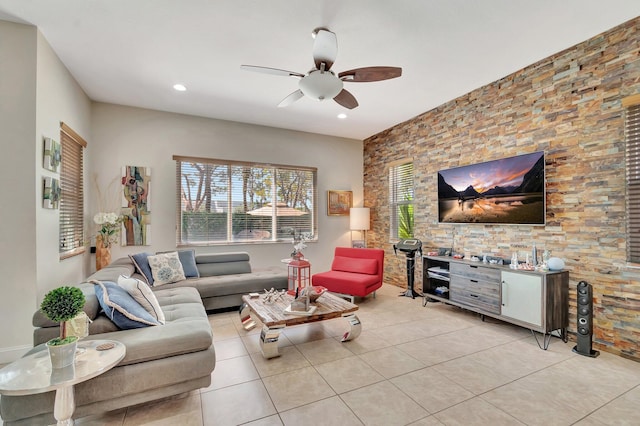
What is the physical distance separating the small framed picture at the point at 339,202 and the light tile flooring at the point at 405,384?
10.1ft

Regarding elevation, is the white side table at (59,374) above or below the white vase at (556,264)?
below

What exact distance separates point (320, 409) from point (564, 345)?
2.64m

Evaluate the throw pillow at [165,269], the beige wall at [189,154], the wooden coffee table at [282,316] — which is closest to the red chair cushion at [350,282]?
the wooden coffee table at [282,316]

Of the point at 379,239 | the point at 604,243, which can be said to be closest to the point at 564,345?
the point at 604,243

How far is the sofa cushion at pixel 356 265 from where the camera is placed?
179 inches

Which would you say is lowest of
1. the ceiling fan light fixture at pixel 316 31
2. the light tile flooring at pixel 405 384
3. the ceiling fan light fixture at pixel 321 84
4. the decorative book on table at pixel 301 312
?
the light tile flooring at pixel 405 384

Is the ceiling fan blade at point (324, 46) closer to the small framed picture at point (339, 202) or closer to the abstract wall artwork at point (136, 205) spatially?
the abstract wall artwork at point (136, 205)

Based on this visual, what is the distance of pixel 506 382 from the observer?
2227 millimetres

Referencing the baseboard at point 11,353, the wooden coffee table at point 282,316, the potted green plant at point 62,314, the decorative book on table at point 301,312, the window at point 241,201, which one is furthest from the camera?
the window at point 241,201

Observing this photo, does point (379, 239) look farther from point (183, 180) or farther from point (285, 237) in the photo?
point (183, 180)

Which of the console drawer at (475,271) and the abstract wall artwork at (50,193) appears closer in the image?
the abstract wall artwork at (50,193)

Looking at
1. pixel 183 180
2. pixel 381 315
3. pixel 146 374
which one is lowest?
pixel 381 315

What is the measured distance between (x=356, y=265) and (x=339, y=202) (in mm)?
1773

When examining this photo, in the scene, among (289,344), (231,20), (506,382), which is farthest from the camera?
(289,344)
